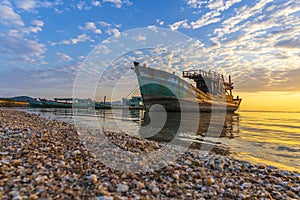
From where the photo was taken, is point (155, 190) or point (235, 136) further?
point (235, 136)

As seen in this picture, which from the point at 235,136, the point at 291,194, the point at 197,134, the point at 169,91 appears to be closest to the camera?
the point at 291,194

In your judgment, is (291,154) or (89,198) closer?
(89,198)

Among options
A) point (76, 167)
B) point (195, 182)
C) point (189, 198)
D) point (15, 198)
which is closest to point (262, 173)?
point (195, 182)

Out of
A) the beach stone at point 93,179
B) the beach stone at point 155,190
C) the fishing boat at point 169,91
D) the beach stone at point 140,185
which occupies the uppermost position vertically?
the fishing boat at point 169,91

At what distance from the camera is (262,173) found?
5.38 meters

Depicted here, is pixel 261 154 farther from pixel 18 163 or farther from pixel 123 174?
pixel 18 163

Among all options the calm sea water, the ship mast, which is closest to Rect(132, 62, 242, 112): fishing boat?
the ship mast

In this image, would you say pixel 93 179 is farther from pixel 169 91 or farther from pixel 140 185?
pixel 169 91

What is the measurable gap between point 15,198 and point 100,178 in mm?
1504

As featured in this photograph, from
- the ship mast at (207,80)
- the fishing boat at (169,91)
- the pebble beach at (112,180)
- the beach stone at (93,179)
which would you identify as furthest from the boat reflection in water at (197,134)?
the ship mast at (207,80)

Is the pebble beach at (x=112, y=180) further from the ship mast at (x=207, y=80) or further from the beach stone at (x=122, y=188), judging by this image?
the ship mast at (x=207, y=80)

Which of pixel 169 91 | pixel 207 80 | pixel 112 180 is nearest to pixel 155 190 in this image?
pixel 112 180

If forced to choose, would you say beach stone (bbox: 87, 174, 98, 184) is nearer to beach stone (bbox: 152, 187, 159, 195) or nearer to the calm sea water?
beach stone (bbox: 152, 187, 159, 195)

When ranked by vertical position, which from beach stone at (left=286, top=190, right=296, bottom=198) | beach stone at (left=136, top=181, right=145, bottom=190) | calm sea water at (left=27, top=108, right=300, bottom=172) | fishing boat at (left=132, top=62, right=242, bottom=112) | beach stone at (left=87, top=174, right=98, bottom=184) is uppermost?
fishing boat at (left=132, top=62, right=242, bottom=112)
